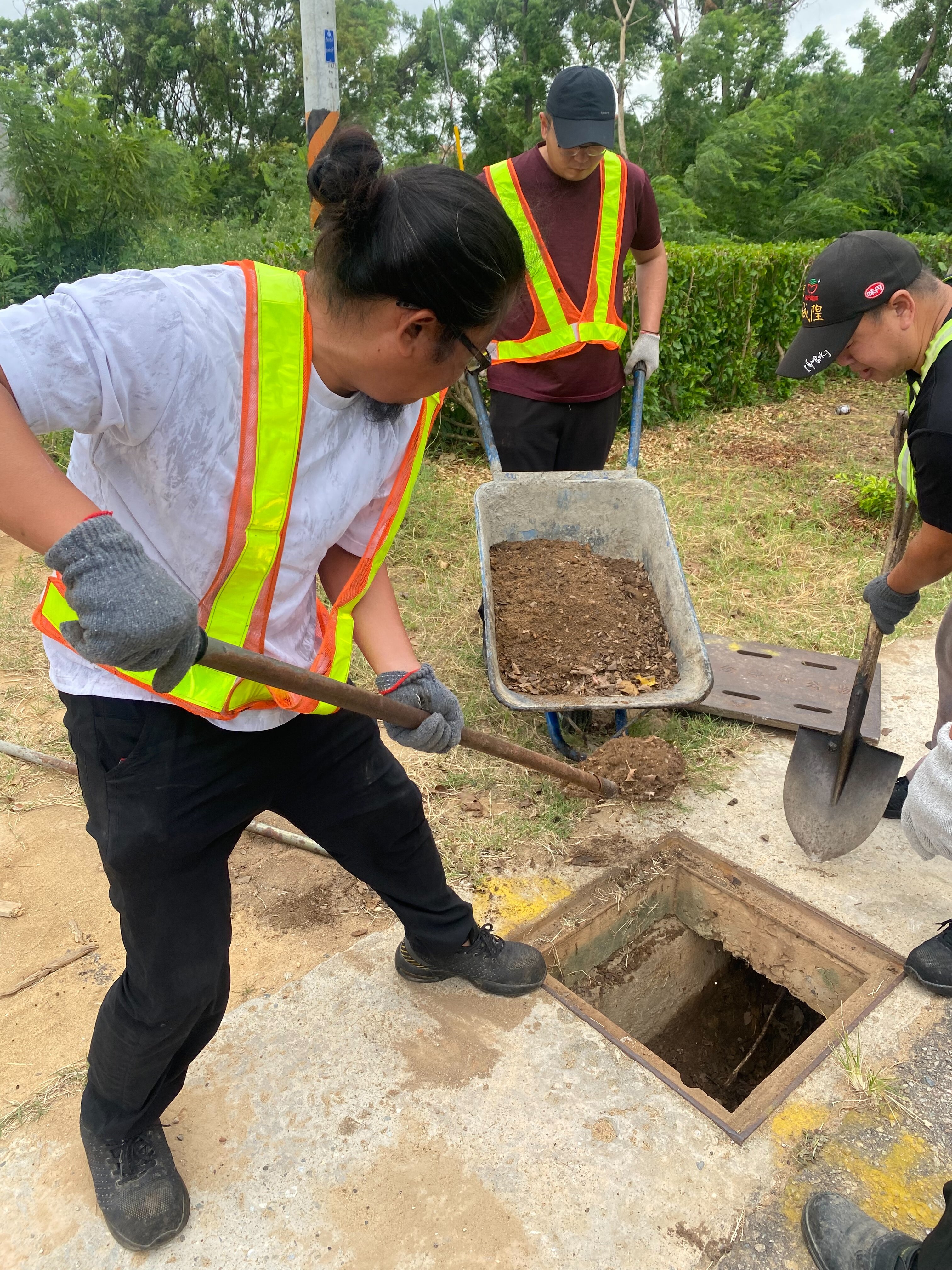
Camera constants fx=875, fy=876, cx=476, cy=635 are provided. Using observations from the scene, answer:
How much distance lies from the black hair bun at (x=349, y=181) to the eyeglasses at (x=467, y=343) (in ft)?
0.42

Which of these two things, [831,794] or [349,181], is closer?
[349,181]

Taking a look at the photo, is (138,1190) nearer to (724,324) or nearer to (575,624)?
(575,624)

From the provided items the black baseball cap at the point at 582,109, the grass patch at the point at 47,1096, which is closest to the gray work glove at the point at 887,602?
the black baseball cap at the point at 582,109

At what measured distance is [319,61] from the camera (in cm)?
415

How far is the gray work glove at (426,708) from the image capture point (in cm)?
177

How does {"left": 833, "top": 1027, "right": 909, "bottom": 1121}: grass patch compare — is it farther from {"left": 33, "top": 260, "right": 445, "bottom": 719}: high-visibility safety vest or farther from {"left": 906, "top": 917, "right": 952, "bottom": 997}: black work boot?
{"left": 33, "top": 260, "right": 445, "bottom": 719}: high-visibility safety vest

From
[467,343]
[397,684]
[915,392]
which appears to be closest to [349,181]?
[467,343]

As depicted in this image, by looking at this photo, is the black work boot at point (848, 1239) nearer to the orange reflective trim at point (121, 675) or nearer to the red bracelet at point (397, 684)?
the red bracelet at point (397, 684)

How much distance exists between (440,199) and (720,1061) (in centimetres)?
268

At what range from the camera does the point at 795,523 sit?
575 cm

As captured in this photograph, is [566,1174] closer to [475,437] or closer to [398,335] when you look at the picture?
[398,335]

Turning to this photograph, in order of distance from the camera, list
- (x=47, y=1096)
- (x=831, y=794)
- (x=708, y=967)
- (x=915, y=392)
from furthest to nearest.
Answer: (x=708, y=967) < (x=831, y=794) < (x=915, y=392) < (x=47, y=1096)

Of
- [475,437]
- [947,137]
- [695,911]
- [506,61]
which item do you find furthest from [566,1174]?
[506,61]

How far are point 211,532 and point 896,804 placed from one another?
97.6 inches
